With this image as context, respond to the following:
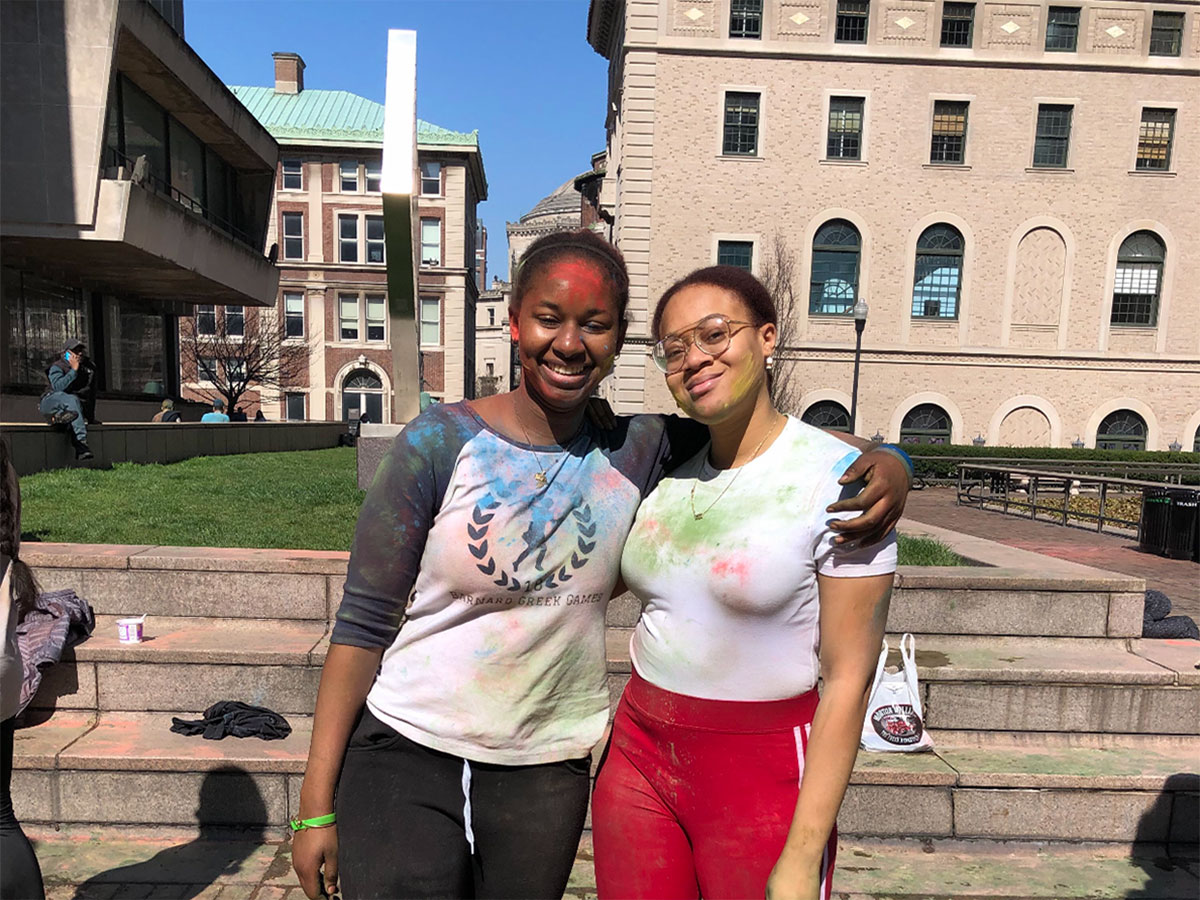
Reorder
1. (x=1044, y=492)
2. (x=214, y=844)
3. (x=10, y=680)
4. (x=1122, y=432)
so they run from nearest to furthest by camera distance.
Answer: (x=10, y=680) < (x=214, y=844) < (x=1044, y=492) < (x=1122, y=432)

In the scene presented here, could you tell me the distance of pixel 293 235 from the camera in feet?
151

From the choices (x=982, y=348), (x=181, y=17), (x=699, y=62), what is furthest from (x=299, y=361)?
(x=982, y=348)

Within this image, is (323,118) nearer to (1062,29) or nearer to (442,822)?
(1062,29)

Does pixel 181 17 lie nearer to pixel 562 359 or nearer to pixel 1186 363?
pixel 562 359

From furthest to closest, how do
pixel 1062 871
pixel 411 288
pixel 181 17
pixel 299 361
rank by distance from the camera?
pixel 299 361 → pixel 181 17 → pixel 411 288 → pixel 1062 871

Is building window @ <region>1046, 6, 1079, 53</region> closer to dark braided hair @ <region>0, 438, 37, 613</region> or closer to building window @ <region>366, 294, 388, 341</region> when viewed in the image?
dark braided hair @ <region>0, 438, 37, 613</region>

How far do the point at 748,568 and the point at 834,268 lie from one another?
2611 cm

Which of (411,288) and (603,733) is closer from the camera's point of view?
(603,733)

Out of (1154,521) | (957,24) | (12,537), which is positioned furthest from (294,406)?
(12,537)

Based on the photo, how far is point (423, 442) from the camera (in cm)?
180

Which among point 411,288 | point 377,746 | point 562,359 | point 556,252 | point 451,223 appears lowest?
point 377,746

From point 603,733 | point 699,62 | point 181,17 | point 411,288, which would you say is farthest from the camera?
point 699,62

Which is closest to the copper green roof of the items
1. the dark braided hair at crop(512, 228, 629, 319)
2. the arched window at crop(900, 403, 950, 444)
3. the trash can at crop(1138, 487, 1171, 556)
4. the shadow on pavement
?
the arched window at crop(900, 403, 950, 444)

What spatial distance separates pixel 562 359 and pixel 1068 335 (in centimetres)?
2923
